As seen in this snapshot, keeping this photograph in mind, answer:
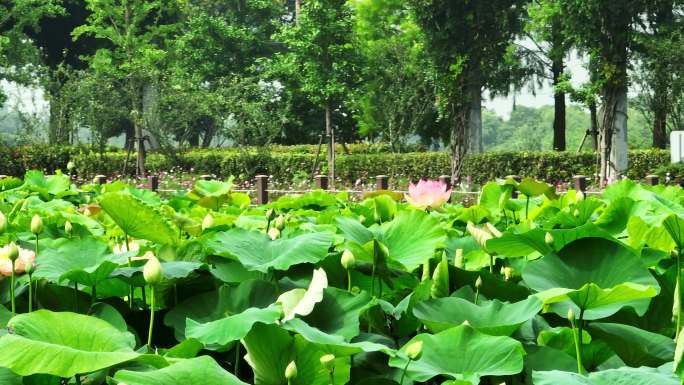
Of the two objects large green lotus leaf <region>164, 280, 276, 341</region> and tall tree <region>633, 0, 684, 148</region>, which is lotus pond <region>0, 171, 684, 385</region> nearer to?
large green lotus leaf <region>164, 280, 276, 341</region>

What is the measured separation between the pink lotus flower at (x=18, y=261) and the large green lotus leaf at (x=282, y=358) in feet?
1.17

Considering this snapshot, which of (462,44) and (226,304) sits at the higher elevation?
(462,44)

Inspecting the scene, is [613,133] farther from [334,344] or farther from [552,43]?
[334,344]

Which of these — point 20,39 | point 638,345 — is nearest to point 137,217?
point 638,345

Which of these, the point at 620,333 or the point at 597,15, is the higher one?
the point at 597,15

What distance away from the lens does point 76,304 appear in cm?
106

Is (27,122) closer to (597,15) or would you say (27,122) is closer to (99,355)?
(597,15)

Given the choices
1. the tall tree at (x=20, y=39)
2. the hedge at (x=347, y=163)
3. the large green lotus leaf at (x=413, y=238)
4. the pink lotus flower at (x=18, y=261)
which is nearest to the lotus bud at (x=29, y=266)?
the pink lotus flower at (x=18, y=261)

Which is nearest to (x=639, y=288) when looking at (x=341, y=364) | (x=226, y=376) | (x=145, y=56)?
(x=341, y=364)

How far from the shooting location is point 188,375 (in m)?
0.64

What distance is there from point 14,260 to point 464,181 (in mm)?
15187

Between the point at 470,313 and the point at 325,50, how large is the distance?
62.4ft

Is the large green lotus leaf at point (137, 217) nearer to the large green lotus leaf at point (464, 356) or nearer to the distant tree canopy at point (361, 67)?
the large green lotus leaf at point (464, 356)

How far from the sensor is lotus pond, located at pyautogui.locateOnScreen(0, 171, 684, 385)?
0.74 metres
